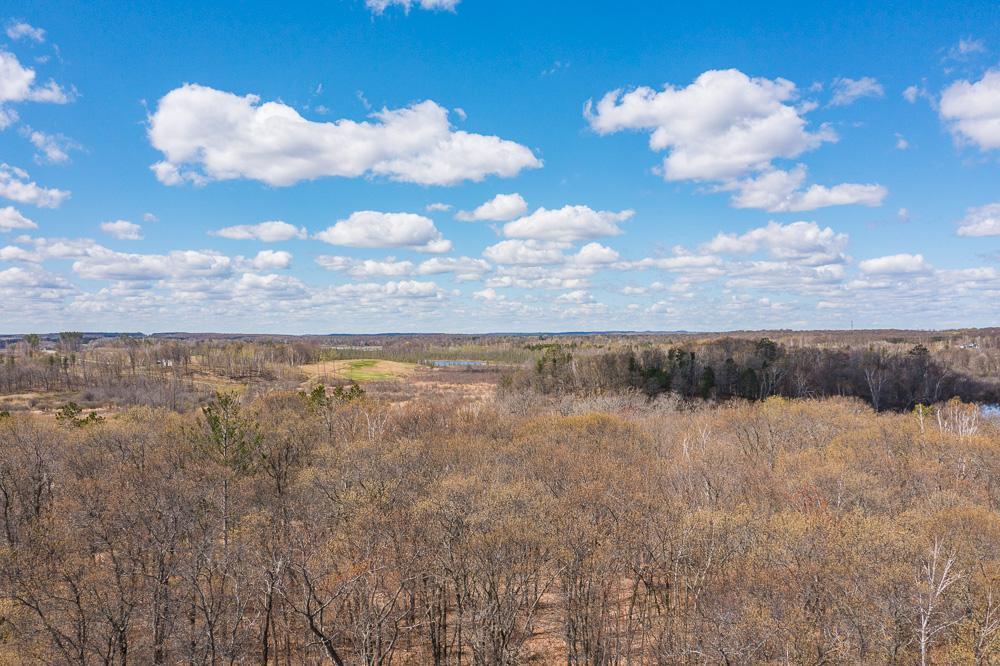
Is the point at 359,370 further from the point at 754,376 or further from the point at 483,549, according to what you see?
the point at 483,549


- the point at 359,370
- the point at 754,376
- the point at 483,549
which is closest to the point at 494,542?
the point at 483,549

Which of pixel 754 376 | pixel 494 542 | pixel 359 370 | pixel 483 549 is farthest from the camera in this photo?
pixel 359 370

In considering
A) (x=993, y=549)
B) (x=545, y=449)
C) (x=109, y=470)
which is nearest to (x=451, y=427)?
(x=545, y=449)

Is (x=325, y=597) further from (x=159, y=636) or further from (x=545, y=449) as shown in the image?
(x=545, y=449)

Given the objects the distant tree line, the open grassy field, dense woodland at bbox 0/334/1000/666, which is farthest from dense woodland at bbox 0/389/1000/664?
the open grassy field

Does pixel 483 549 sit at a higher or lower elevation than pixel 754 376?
lower

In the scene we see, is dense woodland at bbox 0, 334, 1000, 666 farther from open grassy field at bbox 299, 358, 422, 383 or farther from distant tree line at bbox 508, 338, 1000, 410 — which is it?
open grassy field at bbox 299, 358, 422, 383

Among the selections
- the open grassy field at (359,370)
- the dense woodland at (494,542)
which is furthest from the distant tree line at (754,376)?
the open grassy field at (359,370)
